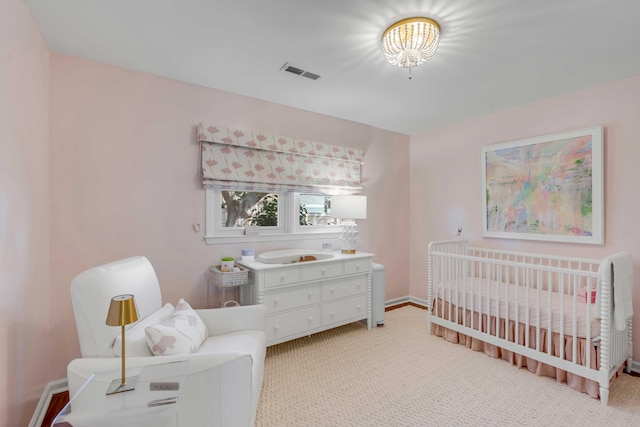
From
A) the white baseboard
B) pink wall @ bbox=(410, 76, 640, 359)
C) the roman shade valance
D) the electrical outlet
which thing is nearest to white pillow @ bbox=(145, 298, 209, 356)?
the electrical outlet

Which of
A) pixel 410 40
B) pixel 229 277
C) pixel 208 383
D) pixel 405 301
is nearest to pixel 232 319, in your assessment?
pixel 229 277

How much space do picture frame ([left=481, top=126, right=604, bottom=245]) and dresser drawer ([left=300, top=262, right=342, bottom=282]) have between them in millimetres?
1753

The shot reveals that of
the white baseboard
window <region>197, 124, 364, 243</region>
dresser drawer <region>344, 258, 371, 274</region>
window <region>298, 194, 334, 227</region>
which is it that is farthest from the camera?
the white baseboard

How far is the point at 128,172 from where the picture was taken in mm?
2273

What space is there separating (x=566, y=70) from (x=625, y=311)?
70.3 inches

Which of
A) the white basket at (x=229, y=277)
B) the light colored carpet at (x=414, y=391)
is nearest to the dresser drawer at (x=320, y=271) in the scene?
the white basket at (x=229, y=277)

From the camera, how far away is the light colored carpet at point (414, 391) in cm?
177

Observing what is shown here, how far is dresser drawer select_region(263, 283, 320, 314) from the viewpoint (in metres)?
2.50

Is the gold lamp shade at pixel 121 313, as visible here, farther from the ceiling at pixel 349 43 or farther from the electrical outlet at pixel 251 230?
the electrical outlet at pixel 251 230

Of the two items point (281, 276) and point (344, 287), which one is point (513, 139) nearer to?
point (344, 287)

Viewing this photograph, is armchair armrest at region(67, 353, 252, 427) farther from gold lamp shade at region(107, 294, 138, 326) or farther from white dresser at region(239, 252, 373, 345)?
white dresser at region(239, 252, 373, 345)

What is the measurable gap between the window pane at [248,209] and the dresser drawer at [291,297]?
757 millimetres

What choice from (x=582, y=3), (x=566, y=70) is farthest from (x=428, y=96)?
(x=582, y=3)

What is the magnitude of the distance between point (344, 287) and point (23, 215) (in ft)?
7.94
